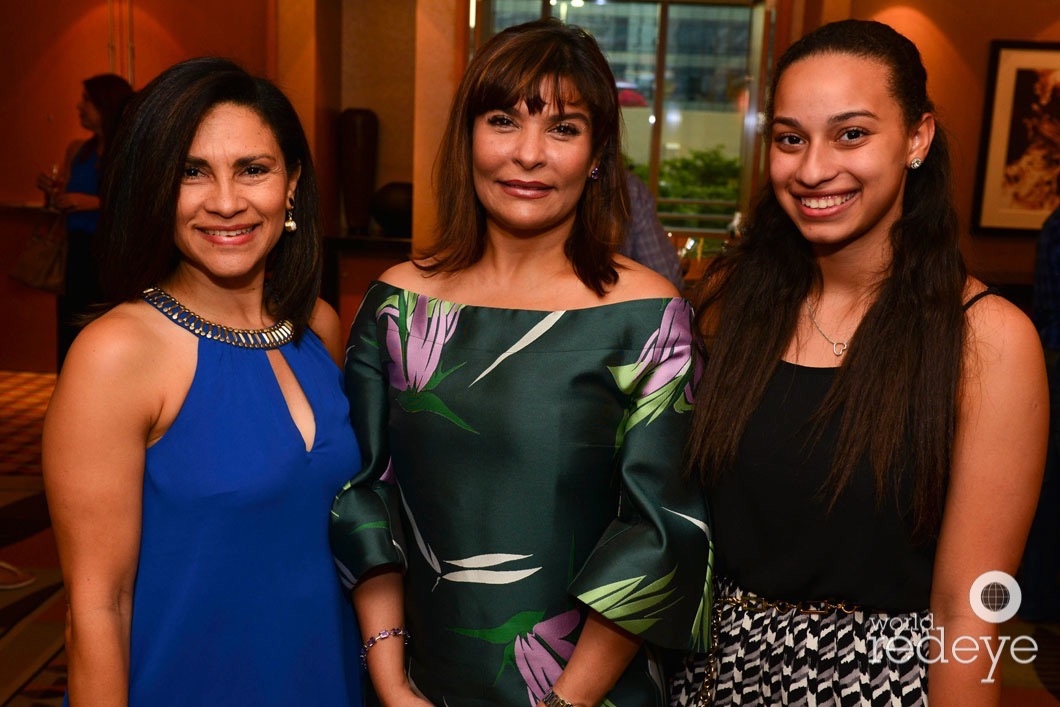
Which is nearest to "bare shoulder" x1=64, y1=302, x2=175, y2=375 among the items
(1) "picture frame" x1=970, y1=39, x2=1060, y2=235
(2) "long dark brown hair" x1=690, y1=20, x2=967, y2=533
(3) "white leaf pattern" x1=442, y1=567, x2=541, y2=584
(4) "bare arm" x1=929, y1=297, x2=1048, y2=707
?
(3) "white leaf pattern" x1=442, y1=567, x2=541, y2=584

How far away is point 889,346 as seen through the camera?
156 cm

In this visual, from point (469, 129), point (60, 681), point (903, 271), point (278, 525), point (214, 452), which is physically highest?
point (469, 129)

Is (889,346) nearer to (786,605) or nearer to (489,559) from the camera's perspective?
(786,605)

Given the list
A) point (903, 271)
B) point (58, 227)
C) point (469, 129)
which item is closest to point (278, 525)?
point (469, 129)

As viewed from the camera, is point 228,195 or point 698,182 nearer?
point 228,195

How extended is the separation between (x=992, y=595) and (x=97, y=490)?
4.27ft

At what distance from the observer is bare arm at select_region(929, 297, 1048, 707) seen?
1.45 meters

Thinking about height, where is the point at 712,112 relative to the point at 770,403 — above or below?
above

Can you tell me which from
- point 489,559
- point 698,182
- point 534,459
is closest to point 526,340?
point 534,459

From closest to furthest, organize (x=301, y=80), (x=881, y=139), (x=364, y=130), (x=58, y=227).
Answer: (x=881, y=139) → (x=58, y=227) → (x=301, y=80) → (x=364, y=130)

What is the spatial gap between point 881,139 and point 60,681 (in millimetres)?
2858

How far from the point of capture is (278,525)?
1.61 metres

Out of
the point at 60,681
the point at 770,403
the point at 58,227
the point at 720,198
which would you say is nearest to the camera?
the point at 770,403

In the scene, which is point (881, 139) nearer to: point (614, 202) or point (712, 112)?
point (614, 202)
